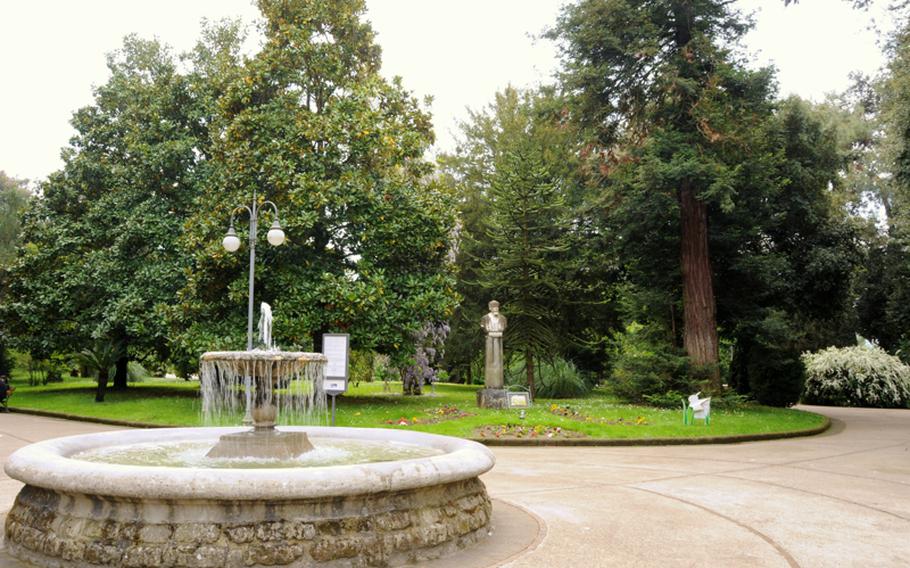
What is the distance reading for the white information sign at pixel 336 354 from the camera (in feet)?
49.6

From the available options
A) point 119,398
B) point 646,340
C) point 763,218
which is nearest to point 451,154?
point 646,340

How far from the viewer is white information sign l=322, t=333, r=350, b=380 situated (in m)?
15.1

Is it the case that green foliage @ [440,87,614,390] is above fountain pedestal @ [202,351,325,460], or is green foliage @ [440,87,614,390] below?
above

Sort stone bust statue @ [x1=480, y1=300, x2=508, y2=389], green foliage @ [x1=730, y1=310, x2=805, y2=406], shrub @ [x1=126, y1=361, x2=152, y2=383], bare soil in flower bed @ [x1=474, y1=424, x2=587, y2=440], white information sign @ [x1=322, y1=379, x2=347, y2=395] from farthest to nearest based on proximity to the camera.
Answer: shrub @ [x1=126, y1=361, x2=152, y2=383] < green foliage @ [x1=730, y1=310, x2=805, y2=406] < stone bust statue @ [x1=480, y1=300, x2=508, y2=389] < white information sign @ [x1=322, y1=379, x2=347, y2=395] < bare soil in flower bed @ [x1=474, y1=424, x2=587, y2=440]

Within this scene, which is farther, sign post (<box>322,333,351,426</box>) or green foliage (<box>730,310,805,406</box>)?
green foliage (<box>730,310,805,406</box>)

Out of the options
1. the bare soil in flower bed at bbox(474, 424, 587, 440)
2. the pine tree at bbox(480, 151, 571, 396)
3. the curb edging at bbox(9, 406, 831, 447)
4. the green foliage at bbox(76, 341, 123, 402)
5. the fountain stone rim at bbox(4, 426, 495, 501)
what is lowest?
the curb edging at bbox(9, 406, 831, 447)

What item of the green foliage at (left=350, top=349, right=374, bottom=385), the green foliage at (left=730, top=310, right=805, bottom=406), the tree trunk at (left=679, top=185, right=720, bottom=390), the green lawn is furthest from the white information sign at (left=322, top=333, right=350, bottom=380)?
the green foliage at (left=350, top=349, right=374, bottom=385)

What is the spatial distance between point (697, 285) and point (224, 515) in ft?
61.0

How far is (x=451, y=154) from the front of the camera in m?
35.4

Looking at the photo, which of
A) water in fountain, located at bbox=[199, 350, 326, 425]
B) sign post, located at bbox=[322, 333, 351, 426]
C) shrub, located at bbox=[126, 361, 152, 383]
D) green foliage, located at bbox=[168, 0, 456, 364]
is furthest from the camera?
shrub, located at bbox=[126, 361, 152, 383]

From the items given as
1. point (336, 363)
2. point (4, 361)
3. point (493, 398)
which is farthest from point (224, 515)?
point (4, 361)

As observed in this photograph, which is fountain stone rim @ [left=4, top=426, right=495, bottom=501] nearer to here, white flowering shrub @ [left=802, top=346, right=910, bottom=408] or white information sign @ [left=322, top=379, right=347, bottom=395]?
white information sign @ [left=322, top=379, right=347, bottom=395]

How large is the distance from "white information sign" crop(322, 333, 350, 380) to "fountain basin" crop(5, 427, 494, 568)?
9.85 m

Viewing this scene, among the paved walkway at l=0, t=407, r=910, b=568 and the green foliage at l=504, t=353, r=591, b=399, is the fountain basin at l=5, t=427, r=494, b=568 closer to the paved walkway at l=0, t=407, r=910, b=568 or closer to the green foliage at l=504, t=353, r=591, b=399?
the paved walkway at l=0, t=407, r=910, b=568
